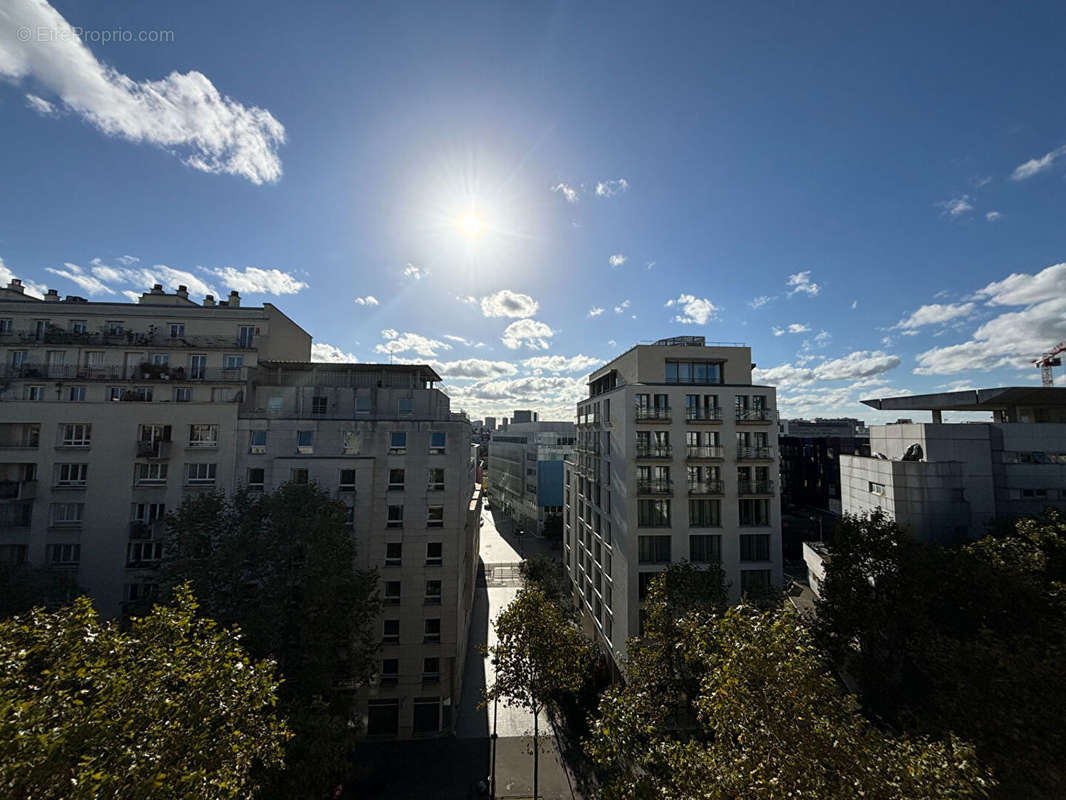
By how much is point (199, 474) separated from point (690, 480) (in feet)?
124

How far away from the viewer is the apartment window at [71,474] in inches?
1206

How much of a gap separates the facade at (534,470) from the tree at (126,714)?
68.4m

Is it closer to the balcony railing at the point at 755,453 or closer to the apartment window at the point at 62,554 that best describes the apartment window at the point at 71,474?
the apartment window at the point at 62,554

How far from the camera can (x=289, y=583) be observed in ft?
74.0

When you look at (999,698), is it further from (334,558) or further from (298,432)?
(298,432)

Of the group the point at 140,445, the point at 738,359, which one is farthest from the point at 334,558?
the point at 738,359

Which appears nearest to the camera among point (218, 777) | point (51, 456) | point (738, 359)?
point (218, 777)

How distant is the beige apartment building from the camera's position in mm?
30203

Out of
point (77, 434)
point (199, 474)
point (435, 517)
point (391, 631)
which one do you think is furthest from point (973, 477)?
point (77, 434)

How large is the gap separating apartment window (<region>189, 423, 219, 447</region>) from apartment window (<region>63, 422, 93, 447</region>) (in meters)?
6.77

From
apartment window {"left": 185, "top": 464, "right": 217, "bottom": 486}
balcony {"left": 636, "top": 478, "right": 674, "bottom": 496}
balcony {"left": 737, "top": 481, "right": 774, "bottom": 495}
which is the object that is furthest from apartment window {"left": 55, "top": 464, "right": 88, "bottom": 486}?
balcony {"left": 737, "top": 481, "right": 774, "bottom": 495}

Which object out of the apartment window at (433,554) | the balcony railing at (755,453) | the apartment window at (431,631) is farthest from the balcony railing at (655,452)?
the apartment window at (431,631)

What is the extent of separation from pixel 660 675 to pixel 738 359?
88.2ft

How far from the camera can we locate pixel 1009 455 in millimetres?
28000
